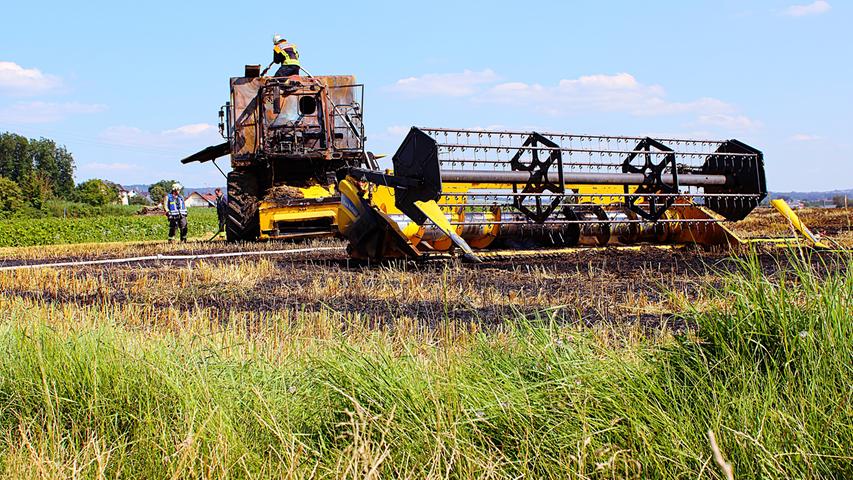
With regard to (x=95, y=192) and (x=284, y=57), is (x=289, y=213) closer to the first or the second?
(x=284, y=57)

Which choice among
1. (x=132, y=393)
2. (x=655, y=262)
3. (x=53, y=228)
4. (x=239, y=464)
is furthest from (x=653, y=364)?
(x=53, y=228)

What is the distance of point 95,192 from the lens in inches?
3593

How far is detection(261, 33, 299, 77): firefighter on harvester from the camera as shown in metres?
18.3

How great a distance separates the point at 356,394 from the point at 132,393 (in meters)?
1.04

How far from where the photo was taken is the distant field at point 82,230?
100 feet

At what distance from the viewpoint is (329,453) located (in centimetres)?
284

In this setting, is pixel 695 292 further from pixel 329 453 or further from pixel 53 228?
pixel 53 228

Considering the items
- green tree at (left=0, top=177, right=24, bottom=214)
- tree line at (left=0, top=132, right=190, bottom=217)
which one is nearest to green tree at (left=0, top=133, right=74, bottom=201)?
tree line at (left=0, top=132, right=190, bottom=217)

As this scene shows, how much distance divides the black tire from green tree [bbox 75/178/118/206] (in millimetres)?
73852

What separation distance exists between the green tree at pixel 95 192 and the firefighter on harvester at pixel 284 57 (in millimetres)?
73088

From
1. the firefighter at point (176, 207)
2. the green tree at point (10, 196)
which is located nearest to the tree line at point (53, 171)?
the green tree at point (10, 196)

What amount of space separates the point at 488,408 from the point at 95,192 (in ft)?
316

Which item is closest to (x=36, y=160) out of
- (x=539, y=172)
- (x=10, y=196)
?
(x=10, y=196)

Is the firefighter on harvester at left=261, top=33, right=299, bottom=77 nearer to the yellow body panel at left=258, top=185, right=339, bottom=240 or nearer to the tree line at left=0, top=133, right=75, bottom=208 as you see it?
the yellow body panel at left=258, top=185, right=339, bottom=240
